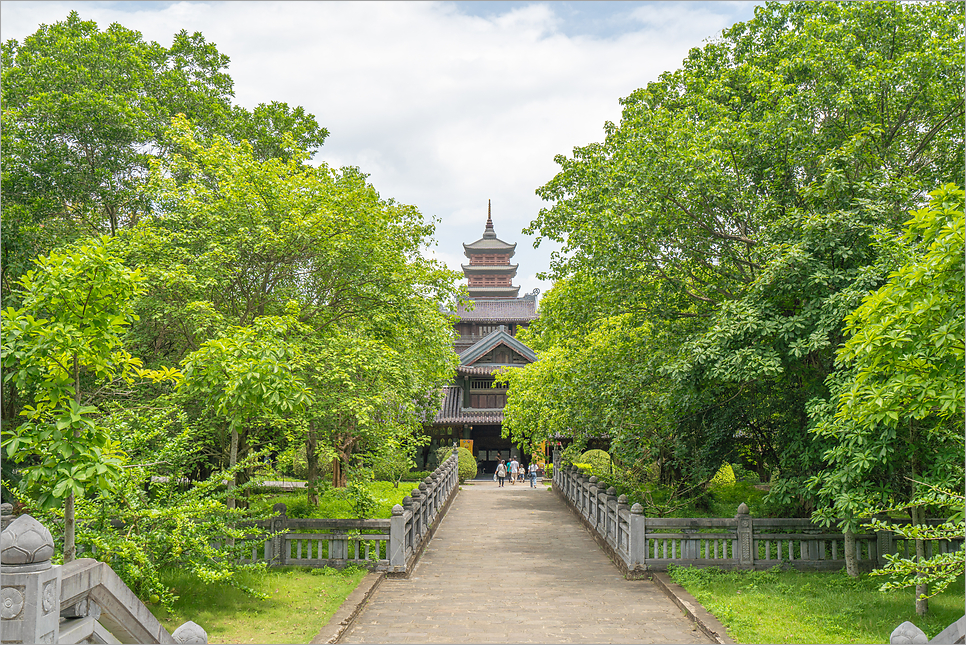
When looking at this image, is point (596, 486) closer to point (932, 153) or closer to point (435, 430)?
point (932, 153)

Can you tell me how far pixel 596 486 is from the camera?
16.7m

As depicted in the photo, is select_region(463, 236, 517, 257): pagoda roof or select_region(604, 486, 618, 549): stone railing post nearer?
select_region(604, 486, 618, 549): stone railing post

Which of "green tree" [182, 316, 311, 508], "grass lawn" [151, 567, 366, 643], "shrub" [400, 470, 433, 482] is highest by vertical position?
"green tree" [182, 316, 311, 508]

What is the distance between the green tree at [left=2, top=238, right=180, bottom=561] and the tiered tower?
172ft

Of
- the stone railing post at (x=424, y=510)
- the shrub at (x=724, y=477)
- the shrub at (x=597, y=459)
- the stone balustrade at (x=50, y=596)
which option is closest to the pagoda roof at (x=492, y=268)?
the shrub at (x=597, y=459)

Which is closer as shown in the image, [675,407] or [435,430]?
[675,407]

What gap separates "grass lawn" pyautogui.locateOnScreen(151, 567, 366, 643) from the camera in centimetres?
861

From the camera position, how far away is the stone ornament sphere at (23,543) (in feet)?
13.8

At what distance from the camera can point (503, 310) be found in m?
50.7

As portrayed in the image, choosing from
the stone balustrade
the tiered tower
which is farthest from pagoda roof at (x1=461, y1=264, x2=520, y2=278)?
the stone balustrade

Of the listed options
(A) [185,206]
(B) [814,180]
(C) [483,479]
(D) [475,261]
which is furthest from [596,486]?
(D) [475,261]

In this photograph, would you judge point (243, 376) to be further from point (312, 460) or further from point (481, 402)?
point (481, 402)

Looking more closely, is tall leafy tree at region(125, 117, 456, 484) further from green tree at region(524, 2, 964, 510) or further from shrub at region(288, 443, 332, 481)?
shrub at region(288, 443, 332, 481)

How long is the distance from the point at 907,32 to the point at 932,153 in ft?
6.61
